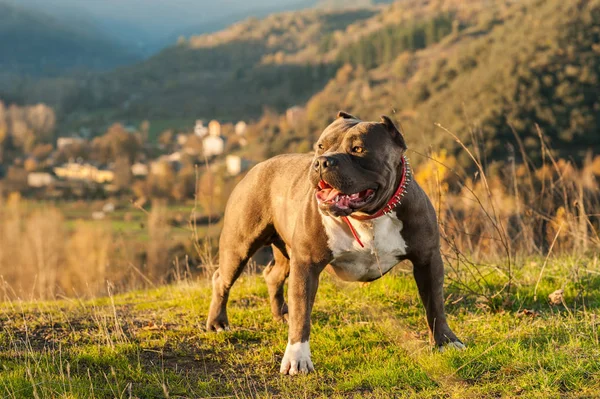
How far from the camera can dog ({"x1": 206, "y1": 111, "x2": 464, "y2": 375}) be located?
14.4 feet

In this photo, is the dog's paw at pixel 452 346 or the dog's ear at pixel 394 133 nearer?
the dog's ear at pixel 394 133

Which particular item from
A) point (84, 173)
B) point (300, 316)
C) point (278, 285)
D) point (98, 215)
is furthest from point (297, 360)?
point (84, 173)

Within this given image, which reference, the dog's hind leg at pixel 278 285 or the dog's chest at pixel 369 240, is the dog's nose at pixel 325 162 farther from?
the dog's hind leg at pixel 278 285

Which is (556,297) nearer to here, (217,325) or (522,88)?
(217,325)

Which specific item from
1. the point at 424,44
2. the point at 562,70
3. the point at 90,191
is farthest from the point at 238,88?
the point at 562,70

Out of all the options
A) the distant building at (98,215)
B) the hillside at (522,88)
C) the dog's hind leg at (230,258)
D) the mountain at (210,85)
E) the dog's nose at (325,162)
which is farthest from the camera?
the mountain at (210,85)

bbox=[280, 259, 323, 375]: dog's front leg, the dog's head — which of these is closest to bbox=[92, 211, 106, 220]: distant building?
bbox=[280, 259, 323, 375]: dog's front leg

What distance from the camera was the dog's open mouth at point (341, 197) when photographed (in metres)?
4.35

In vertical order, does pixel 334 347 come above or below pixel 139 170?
above

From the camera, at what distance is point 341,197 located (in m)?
4.38

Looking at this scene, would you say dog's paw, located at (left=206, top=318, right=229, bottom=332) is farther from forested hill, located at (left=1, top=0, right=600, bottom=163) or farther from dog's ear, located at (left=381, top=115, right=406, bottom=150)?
dog's ear, located at (left=381, top=115, right=406, bottom=150)

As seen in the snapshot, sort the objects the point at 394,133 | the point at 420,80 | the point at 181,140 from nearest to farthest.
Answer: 1. the point at 394,133
2. the point at 420,80
3. the point at 181,140

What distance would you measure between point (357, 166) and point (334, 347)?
5.58 ft

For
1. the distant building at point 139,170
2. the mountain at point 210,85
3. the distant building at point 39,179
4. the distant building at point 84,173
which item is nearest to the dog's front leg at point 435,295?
the distant building at point 139,170
